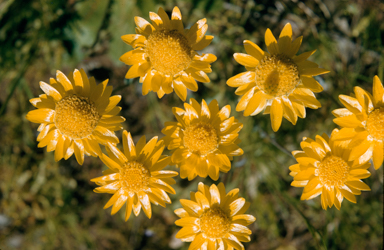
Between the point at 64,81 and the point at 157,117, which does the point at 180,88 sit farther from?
the point at 157,117

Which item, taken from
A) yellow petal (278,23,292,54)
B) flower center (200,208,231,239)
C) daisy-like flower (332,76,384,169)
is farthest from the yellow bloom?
yellow petal (278,23,292,54)

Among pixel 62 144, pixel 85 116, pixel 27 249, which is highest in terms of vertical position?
pixel 85 116

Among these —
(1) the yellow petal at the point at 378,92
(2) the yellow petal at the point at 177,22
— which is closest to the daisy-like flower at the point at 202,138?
(2) the yellow petal at the point at 177,22

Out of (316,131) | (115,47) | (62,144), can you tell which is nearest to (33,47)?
(115,47)

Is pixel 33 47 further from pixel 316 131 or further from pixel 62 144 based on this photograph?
pixel 316 131

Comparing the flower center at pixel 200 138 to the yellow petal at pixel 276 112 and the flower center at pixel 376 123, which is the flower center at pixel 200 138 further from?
the flower center at pixel 376 123
